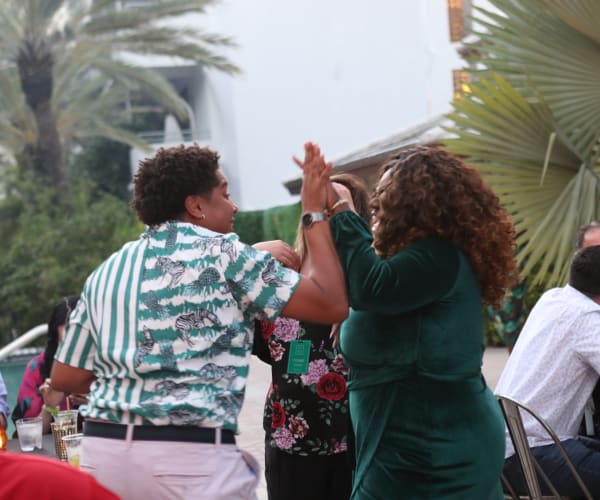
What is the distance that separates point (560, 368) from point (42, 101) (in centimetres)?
1883

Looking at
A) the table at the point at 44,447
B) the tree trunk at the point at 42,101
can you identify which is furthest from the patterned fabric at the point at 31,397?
the tree trunk at the point at 42,101

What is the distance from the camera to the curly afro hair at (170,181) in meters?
2.69

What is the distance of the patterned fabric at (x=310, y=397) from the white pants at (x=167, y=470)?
1.28 metres

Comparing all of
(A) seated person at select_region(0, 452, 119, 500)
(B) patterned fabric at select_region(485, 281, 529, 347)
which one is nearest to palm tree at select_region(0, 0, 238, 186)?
(B) patterned fabric at select_region(485, 281, 529, 347)

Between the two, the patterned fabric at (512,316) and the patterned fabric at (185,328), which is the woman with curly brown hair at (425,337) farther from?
the patterned fabric at (512,316)

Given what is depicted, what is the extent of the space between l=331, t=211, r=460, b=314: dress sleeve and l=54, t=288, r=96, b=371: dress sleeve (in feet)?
2.30

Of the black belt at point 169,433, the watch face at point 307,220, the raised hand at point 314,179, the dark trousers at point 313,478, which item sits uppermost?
the raised hand at point 314,179

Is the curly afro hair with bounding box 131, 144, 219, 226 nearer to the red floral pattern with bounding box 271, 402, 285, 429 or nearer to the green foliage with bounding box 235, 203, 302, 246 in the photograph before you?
the red floral pattern with bounding box 271, 402, 285, 429

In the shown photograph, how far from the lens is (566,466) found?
152 inches

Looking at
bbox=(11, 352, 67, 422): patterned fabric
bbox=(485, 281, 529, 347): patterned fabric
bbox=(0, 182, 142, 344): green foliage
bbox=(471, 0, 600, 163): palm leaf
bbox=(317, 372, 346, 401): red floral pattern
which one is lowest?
bbox=(0, 182, 142, 344): green foliage

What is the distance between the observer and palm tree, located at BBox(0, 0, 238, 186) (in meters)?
20.7

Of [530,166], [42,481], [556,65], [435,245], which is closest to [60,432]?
[435,245]

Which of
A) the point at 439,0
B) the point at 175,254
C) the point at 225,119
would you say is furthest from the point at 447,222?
the point at 225,119

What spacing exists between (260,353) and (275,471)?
17.9 inches
